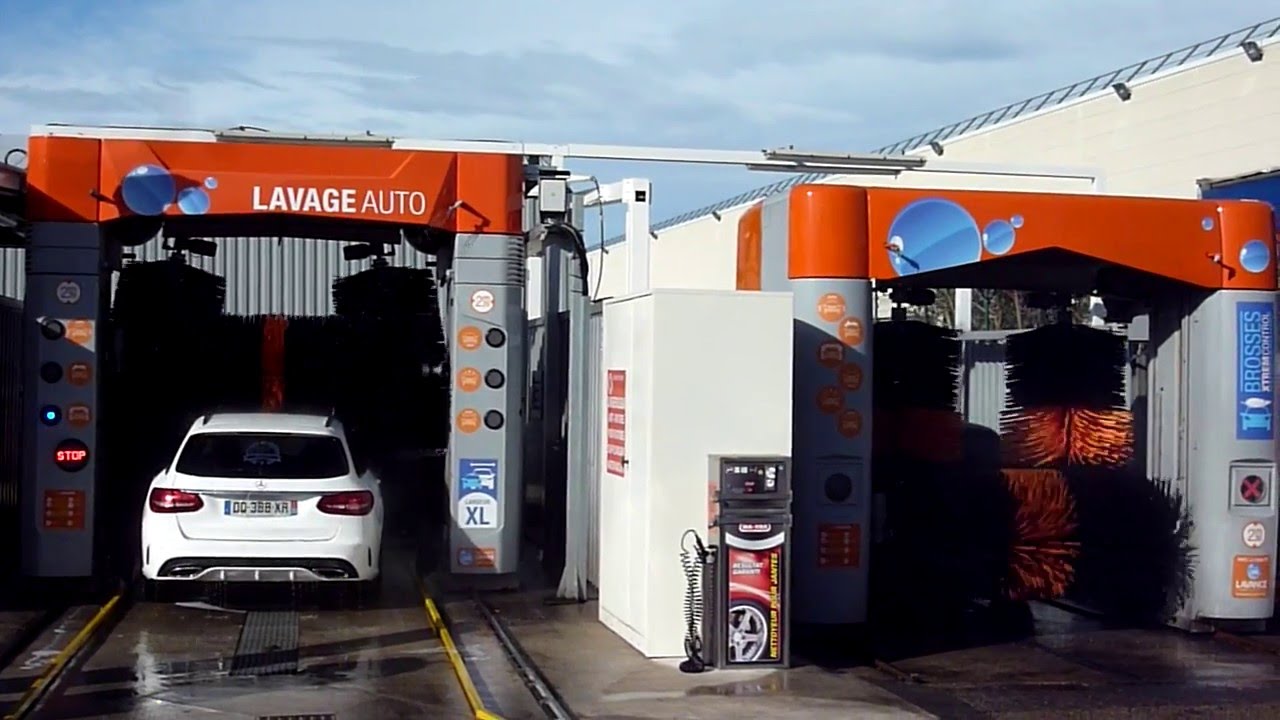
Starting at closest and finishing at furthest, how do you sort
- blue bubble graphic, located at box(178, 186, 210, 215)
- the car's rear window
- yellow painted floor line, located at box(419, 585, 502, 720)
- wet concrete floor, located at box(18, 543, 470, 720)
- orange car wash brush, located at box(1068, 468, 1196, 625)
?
yellow painted floor line, located at box(419, 585, 502, 720) → wet concrete floor, located at box(18, 543, 470, 720) → the car's rear window → orange car wash brush, located at box(1068, 468, 1196, 625) → blue bubble graphic, located at box(178, 186, 210, 215)

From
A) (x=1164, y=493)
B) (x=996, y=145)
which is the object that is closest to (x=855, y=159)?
(x=1164, y=493)

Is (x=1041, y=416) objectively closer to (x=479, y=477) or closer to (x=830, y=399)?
(x=830, y=399)

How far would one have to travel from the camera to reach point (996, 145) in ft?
78.5

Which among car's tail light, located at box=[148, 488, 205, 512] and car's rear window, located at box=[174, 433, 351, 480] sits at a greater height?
car's rear window, located at box=[174, 433, 351, 480]

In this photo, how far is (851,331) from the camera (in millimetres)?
11953

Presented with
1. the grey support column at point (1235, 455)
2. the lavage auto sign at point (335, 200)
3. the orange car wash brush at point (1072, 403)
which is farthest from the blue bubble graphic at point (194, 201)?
the grey support column at point (1235, 455)

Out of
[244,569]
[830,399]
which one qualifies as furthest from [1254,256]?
[244,569]

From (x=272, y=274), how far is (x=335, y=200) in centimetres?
1031

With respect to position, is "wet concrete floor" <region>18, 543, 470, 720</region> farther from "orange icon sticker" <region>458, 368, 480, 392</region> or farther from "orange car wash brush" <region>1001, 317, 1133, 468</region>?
"orange car wash brush" <region>1001, 317, 1133, 468</region>

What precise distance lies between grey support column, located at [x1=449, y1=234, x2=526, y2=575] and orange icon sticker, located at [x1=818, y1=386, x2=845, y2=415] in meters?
3.08

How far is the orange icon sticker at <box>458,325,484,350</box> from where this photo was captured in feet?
45.2

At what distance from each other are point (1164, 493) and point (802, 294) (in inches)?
142

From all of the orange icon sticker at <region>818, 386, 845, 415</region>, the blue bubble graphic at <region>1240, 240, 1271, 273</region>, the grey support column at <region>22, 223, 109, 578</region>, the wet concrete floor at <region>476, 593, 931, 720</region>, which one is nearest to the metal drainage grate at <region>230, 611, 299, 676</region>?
the wet concrete floor at <region>476, 593, 931, 720</region>

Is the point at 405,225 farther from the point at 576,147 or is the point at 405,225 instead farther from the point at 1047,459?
the point at 1047,459
